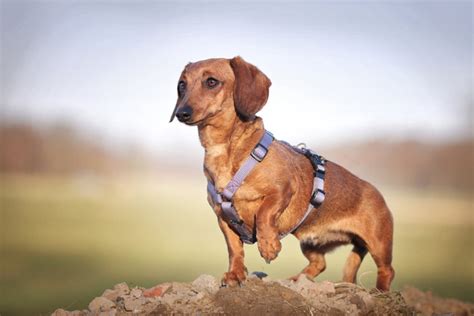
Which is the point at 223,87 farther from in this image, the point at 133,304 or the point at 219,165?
the point at 133,304

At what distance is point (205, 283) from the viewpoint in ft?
16.8

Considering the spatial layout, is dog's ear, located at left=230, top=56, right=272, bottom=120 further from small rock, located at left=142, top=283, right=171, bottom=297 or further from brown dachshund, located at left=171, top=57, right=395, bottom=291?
small rock, located at left=142, top=283, right=171, bottom=297

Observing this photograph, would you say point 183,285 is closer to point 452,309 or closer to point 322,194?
point 322,194

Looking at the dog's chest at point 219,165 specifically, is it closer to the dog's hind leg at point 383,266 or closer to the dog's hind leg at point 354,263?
the dog's hind leg at point 383,266

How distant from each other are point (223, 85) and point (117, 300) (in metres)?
1.95

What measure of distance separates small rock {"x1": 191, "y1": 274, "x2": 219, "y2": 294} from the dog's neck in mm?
762

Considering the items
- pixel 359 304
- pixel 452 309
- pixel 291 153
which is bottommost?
pixel 452 309

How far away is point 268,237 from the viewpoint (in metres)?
4.88

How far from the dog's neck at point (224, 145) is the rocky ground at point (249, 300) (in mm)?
849

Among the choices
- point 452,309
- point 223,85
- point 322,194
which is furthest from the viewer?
point 452,309

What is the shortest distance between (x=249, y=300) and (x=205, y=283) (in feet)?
1.75

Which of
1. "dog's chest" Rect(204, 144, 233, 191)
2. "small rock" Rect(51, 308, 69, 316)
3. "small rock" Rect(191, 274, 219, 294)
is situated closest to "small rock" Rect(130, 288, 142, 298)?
"small rock" Rect(191, 274, 219, 294)

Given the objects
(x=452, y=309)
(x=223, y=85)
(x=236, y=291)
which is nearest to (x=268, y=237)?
(x=236, y=291)

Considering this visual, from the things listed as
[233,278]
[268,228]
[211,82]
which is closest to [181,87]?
[211,82]
